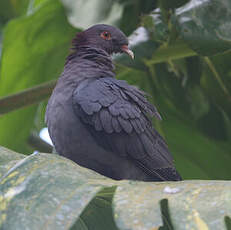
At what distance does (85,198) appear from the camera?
1442mm

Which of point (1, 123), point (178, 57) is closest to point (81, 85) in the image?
point (178, 57)

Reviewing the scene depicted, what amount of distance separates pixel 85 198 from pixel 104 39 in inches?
80.9

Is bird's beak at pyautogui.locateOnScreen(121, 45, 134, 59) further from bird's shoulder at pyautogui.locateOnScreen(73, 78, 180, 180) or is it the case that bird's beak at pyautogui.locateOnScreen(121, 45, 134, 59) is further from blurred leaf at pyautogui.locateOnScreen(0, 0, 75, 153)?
blurred leaf at pyautogui.locateOnScreen(0, 0, 75, 153)

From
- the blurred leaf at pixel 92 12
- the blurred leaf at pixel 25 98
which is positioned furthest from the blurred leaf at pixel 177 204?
the blurred leaf at pixel 92 12

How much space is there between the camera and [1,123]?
12.4ft

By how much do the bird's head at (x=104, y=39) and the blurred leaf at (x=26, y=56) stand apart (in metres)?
0.57

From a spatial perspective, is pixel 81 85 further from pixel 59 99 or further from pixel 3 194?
pixel 3 194

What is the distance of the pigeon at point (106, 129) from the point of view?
2684 mm

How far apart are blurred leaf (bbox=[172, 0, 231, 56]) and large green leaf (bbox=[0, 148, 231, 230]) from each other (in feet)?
4.19

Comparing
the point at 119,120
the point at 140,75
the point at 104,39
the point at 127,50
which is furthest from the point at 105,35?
the point at 119,120

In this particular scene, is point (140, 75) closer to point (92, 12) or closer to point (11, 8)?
point (92, 12)

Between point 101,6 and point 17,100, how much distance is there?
100 centimetres

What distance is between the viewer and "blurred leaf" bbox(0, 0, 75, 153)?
3705mm

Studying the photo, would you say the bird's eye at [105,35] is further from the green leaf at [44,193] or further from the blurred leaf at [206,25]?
the green leaf at [44,193]
